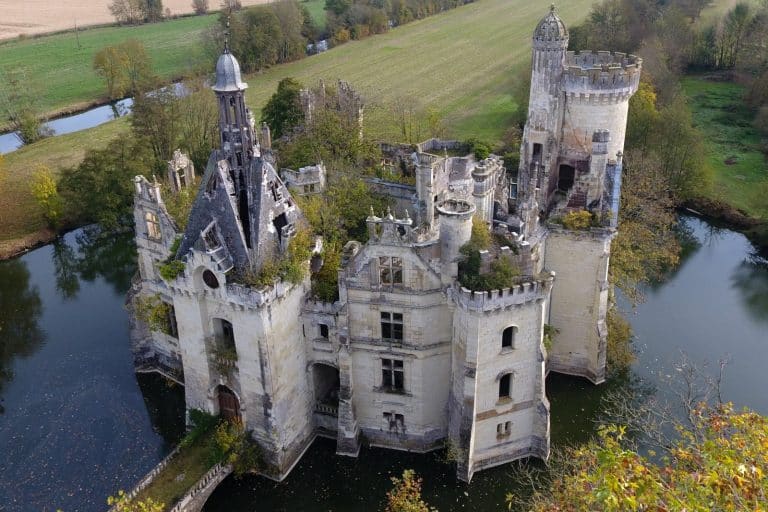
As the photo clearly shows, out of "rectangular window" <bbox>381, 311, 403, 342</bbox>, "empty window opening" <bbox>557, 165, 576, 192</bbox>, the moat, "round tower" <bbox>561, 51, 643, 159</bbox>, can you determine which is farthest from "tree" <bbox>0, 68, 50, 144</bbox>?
"round tower" <bbox>561, 51, 643, 159</bbox>

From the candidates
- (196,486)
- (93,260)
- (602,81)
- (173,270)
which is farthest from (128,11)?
(196,486)

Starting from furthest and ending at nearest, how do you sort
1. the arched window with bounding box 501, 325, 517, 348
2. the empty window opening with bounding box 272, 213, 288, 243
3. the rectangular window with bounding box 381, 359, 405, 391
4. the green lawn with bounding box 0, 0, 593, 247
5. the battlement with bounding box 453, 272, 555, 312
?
the green lawn with bounding box 0, 0, 593, 247, the rectangular window with bounding box 381, 359, 405, 391, the empty window opening with bounding box 272, 213, 288, 243, the arched window with bounding box 501, 325, 517, 348, the battlement with bounding box 453, 272, 555, 312

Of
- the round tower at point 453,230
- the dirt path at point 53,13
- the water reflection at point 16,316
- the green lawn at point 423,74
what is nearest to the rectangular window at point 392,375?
the round tower at point 453,230

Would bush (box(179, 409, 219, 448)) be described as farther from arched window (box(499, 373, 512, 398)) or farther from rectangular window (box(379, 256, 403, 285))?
arched window (box(499, 373, 512, 398))

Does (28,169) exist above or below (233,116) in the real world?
below

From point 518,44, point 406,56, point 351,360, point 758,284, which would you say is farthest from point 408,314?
point 518,44

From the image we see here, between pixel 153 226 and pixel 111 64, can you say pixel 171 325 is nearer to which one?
pixel 153 226

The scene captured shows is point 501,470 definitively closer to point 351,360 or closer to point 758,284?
point 351,360
